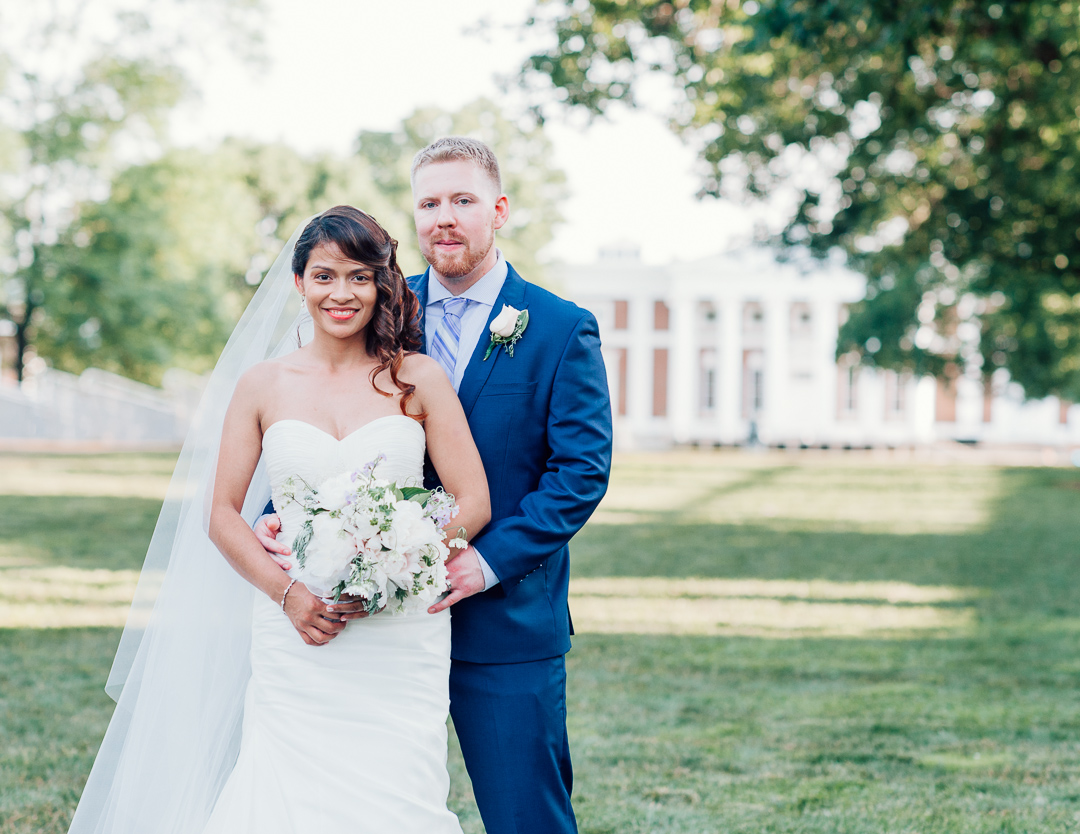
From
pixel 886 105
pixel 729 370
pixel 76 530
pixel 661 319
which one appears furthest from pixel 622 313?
pixel 76 530

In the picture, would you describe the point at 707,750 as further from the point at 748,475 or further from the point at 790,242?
the point at 748,475

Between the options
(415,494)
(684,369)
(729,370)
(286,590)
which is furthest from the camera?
(684,369)

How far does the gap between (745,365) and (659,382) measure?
5.44 m

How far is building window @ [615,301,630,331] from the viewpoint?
7081 cm

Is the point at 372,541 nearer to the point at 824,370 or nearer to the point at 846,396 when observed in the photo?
the point at 824,370

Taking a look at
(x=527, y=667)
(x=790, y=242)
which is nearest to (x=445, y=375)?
(x=527, y=667)

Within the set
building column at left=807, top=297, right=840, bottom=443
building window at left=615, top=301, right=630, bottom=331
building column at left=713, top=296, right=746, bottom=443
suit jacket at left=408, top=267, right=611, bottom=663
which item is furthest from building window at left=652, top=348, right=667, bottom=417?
suit jacket at left=408, top=267, right=611, bottom=663

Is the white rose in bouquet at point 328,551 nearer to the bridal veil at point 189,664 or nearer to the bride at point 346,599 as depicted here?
the bride at point 346,599

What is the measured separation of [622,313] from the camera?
70.8 meters

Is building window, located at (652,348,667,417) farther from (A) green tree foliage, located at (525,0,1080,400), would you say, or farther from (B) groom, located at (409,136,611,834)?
(B) groom, located at (409,136,611,834)

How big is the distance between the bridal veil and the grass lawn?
1730 millimetres

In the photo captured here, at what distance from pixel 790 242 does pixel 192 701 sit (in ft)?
53.4

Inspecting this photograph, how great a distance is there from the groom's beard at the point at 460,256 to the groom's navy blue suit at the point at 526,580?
178mm

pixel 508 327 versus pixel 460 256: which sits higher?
pixel 460 256
